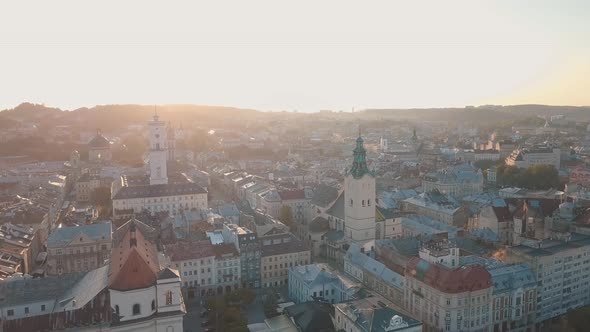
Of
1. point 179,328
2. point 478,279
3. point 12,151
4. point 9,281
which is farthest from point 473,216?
point 12,151

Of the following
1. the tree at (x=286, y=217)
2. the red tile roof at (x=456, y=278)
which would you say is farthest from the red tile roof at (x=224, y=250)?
the tree at (x=286, y=217)

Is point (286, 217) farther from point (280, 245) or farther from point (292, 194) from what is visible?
point (280, 245)

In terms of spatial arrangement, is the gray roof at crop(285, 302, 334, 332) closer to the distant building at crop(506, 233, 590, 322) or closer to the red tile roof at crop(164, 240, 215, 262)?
the red tile roof at crop(164, 240, 215, 262)

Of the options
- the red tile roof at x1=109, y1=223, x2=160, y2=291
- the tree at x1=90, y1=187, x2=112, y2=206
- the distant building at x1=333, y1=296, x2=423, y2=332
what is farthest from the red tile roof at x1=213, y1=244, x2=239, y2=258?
the tree at x1=90, y1=187, x2=112, y2=206

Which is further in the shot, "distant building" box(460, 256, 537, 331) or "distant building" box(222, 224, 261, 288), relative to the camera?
"distant building" box(222, 224, 261, 288)

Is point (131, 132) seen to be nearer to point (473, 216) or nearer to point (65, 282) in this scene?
point (473, 216)

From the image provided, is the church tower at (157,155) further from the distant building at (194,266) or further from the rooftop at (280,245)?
the rooftop at (280,245)
